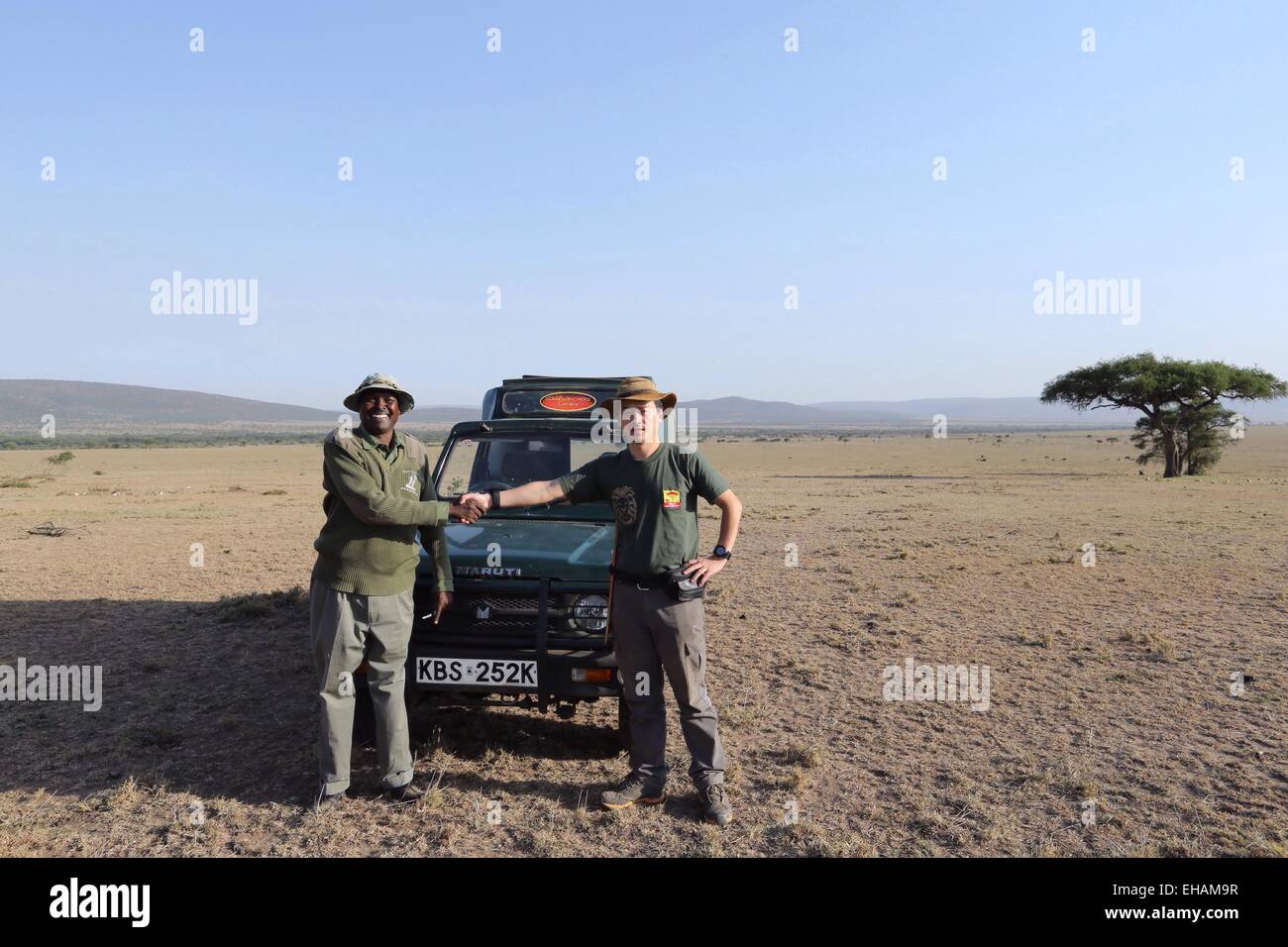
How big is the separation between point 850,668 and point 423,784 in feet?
13.3

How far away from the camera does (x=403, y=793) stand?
4797 millimetres

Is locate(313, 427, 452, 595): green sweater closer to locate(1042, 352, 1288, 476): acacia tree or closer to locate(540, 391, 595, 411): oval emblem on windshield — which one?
locate(540, 391, 595, 411): oval emblem on windshield

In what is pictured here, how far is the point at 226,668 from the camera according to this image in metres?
7.51

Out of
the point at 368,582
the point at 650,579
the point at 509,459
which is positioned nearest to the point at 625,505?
the point at 650,579

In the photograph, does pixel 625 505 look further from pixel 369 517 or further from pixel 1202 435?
pixel 1202 435

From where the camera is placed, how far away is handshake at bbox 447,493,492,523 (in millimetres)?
4910

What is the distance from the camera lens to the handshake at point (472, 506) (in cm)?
491

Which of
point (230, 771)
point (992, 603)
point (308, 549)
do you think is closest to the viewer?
point (230, 771)

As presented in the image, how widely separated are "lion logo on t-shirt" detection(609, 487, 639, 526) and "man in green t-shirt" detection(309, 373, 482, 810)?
0.87 metres

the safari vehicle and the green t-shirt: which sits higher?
the green t-shirt

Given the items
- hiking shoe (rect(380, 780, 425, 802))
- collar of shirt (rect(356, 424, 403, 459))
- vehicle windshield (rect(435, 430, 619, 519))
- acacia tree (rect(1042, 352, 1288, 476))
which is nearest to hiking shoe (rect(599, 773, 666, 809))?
hiking shoe (rect(380, 780, 425, 802))

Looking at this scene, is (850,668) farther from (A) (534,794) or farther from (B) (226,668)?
(B) (226,668)

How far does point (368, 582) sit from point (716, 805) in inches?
85.2

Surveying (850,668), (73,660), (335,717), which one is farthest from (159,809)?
(850,668)
